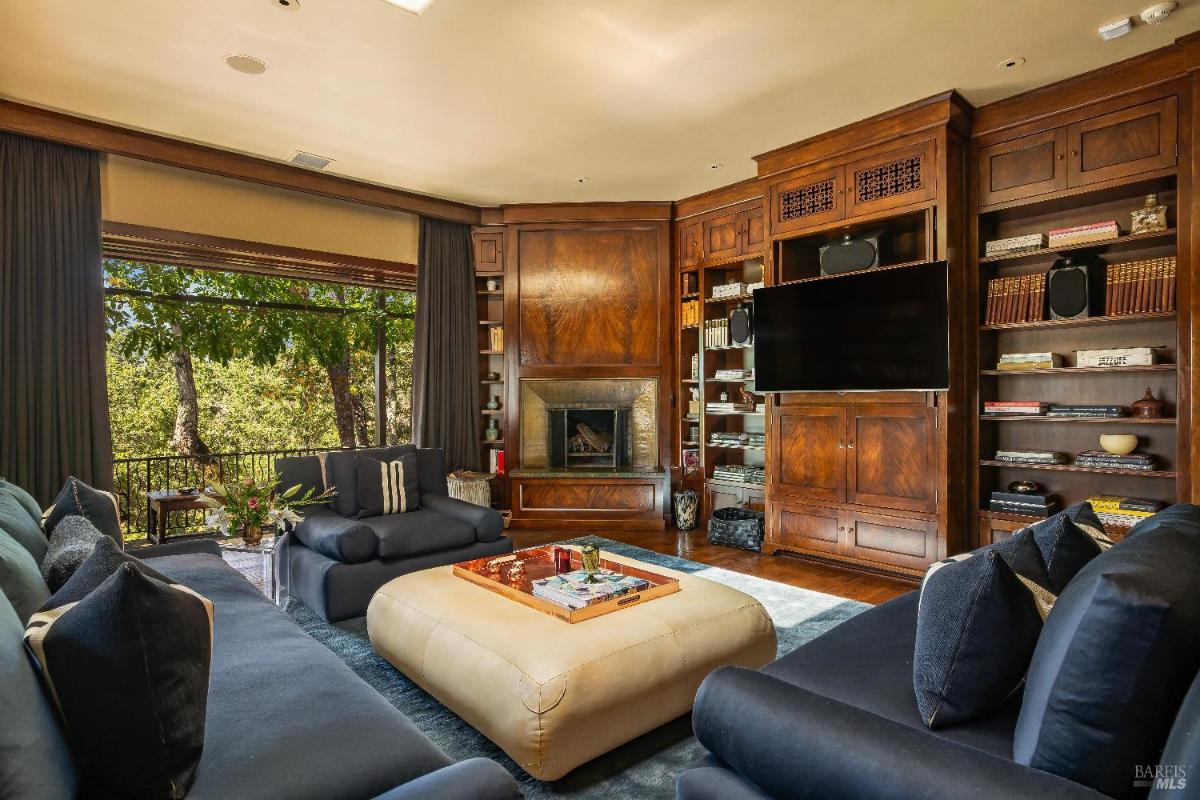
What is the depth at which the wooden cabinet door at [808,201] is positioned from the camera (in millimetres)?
4312

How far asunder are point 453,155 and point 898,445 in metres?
3.60

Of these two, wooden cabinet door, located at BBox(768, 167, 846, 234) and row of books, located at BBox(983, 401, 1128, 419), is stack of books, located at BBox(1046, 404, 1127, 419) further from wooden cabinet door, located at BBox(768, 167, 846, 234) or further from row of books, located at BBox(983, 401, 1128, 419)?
wooden cabinet door, located at BBox(768, 167, 846, 234)

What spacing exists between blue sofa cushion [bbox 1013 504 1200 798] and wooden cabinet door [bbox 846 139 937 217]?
3383mm

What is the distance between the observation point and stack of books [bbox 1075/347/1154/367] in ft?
11.2

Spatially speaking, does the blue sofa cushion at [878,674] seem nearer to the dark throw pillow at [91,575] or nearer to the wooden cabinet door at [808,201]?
the dark throw pillow at [91,575]

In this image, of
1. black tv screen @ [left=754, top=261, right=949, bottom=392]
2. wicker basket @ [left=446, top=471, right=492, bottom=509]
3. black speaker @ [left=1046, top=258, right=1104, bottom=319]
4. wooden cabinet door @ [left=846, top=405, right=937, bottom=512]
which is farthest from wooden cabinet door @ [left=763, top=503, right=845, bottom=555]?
wicker basket @ [left=446, top=471, right=492, bottom=509]

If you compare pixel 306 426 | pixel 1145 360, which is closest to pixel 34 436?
pixel 306 426

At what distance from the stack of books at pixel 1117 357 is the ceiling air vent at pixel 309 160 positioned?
501 cm

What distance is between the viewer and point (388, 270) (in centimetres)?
563

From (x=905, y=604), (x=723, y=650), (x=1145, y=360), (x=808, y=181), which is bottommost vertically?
(x=723, y=650)

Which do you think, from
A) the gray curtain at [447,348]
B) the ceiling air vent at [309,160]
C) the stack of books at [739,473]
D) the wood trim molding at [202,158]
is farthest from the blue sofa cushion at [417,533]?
the wood trim molding at [202,158]

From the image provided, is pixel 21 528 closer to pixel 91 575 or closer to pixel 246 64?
pixel 91 575

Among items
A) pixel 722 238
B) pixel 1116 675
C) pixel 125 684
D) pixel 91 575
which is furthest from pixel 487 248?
pixel 1116 675

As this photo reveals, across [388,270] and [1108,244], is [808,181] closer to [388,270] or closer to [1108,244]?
[1108,244]
